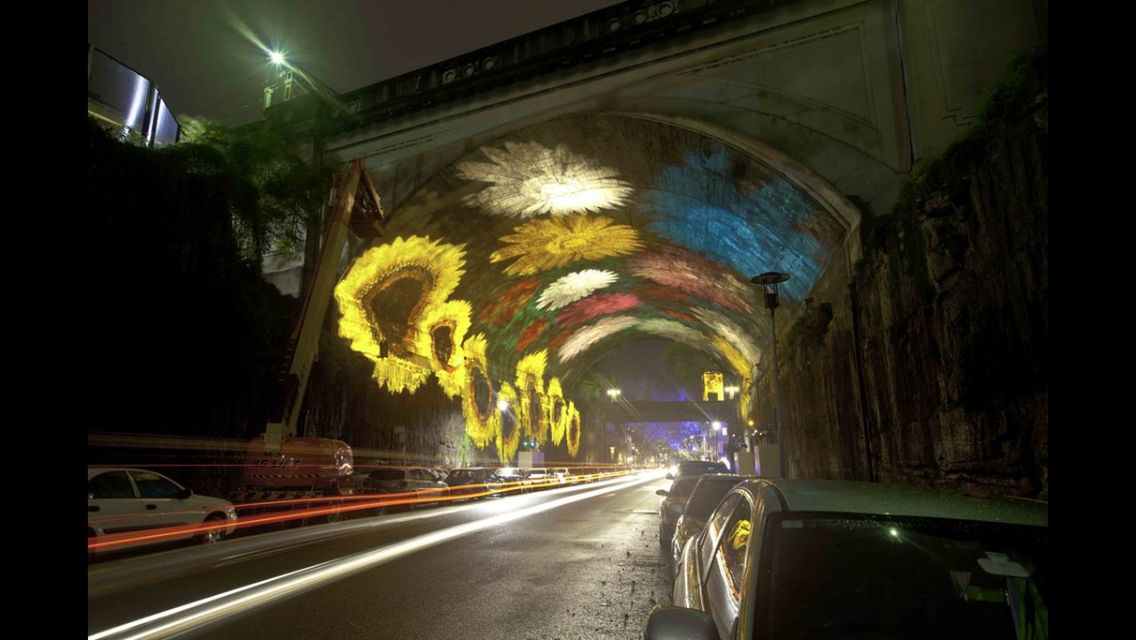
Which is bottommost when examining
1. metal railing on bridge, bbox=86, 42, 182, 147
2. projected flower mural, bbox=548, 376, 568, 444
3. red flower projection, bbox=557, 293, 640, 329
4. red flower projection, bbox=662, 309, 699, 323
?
projected flower mural, bbox=548, 376, 568, 444

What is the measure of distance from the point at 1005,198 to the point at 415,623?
8194 millimetres

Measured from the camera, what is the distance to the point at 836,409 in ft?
49.3

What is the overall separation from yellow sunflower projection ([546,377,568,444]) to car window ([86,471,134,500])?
35560mm

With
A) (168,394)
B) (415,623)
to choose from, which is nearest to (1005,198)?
(415,623)

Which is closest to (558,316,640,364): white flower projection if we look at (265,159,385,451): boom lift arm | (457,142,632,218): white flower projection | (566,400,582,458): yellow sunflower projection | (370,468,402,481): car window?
(566,400,582,458): yellow sunflower projection

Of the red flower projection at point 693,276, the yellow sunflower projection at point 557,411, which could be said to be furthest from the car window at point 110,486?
the yellow sunflower projection at point 557,411

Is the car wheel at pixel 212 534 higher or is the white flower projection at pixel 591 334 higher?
the white flower projection at pixel 591 334

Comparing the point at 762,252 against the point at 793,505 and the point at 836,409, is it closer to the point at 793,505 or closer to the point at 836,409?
the point at 836,409

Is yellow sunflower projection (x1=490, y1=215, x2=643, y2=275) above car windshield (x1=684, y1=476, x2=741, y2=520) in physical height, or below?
above

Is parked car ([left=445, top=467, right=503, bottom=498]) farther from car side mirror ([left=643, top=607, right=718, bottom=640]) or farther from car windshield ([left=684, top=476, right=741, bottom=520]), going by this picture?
car side mirror ([left=643, top=607, right=718, bottom=640])

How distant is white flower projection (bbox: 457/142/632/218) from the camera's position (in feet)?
67.4

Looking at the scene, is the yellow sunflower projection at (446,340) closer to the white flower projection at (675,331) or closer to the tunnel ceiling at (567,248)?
the tunnel ceiling at (567,248)

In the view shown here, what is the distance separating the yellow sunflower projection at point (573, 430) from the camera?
164ft

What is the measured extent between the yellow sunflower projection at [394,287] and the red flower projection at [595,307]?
424 inches
